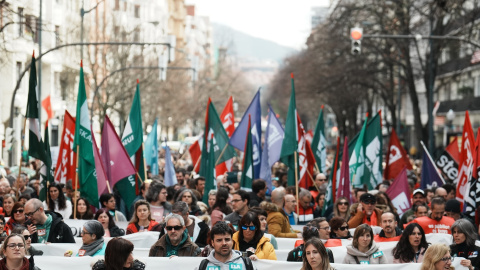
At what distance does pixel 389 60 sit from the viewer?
141 feet

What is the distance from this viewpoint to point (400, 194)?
1579 cm

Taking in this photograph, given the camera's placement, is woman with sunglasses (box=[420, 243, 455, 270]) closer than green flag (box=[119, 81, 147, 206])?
Yes

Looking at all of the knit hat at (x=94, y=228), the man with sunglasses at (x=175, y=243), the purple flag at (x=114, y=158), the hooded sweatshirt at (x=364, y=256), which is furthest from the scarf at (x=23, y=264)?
the purple flag at (x=114, y=158)

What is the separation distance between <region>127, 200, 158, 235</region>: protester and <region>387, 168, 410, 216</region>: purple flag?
18.1 feet

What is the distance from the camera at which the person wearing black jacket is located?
34.2 feet

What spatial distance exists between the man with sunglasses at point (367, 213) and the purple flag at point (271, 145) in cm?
502

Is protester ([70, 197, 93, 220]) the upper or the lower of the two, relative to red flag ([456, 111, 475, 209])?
lower

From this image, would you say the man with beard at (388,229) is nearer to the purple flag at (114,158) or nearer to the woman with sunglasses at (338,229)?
the woman with sunglasses at (338,229)

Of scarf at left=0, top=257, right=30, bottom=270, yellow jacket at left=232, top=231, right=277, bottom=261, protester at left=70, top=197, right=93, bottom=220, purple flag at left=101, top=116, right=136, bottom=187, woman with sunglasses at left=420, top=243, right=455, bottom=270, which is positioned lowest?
protester at left=70, top=197, right=93, bottom=220

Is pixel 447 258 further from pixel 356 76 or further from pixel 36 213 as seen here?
pixel 356 76

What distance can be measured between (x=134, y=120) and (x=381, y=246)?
771cm

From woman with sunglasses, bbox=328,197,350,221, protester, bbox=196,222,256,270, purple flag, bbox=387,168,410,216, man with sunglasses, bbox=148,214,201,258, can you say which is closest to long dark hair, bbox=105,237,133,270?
protester, bbox=196,222,256,270

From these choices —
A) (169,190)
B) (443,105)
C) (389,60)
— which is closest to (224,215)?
(169,190)

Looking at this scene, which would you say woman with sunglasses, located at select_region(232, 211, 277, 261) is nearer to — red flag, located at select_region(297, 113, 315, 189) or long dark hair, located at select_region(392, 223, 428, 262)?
long dark hair, located at select_region(392, 223, 428, 262)
